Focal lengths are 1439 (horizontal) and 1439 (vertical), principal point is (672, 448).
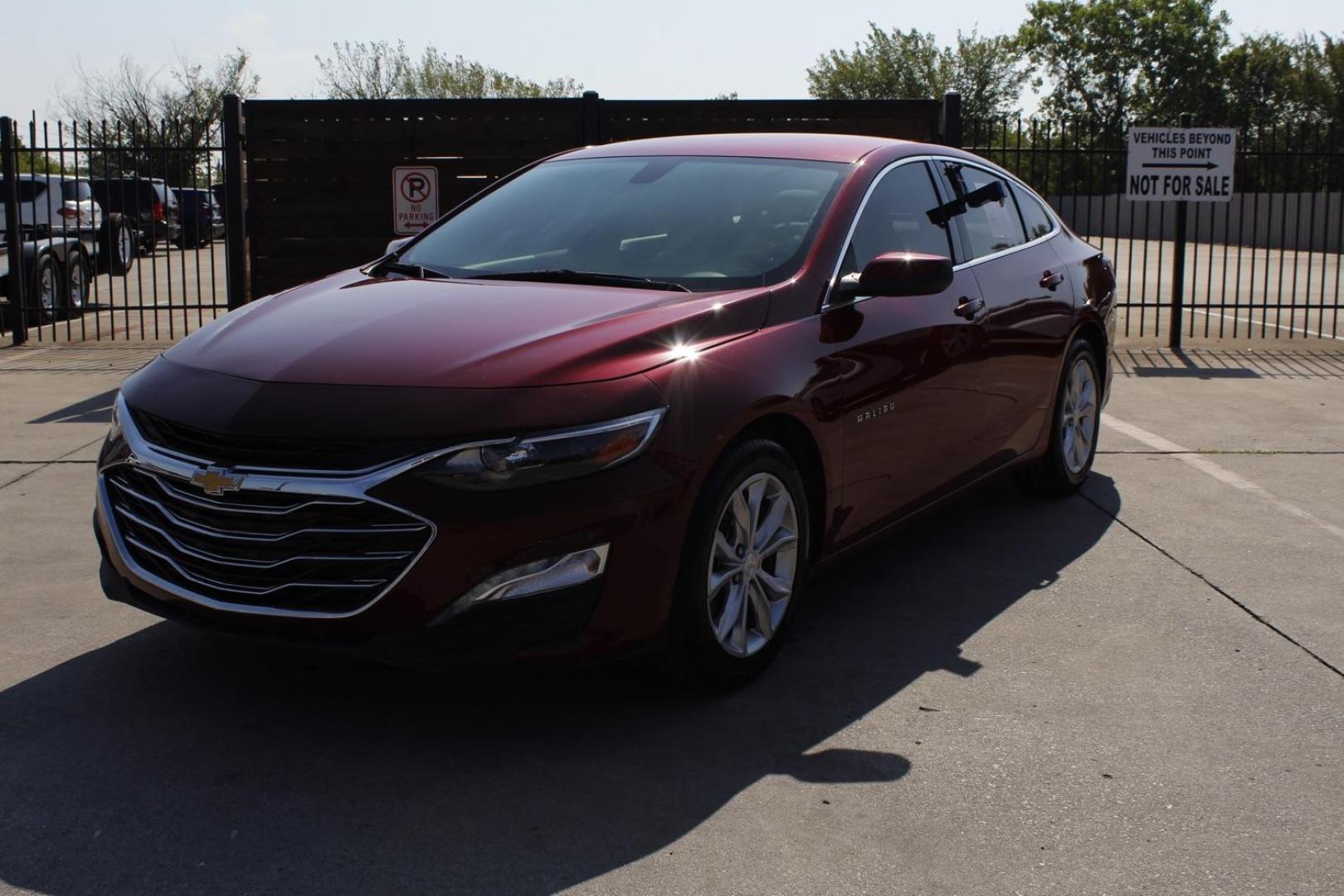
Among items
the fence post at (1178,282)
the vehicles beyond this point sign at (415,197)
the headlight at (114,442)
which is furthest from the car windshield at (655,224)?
the fence post at (1178,282)

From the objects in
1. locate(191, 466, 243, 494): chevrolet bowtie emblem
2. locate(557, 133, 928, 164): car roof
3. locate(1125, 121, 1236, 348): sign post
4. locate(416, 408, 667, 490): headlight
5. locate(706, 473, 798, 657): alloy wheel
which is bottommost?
locate(706, 473, 798, 657): alloy wheel

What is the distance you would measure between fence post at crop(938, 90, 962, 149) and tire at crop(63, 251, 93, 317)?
26.8 ft

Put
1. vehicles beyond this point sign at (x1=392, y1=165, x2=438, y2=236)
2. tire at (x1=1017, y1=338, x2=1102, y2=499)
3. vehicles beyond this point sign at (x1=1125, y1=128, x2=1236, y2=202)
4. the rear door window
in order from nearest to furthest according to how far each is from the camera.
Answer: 1. the rear door window
2. tire at (x1=1017, y1=338, x2=1102, y2=499)
3. vehicles beyond this point sign at (x1=392, y1=165, x2=438, y2=236)
4. vehicles beyond this point sign at (x1=1125, y1=128, x2=1236, y2=202)

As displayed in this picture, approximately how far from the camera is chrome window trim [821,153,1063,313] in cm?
471

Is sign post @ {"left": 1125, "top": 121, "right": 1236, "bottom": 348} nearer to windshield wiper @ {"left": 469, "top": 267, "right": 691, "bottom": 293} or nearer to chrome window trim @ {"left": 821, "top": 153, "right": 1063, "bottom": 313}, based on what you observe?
chrome window trim @ {"left": 821, "top": 153, "right": 1063, "bottom": 313}

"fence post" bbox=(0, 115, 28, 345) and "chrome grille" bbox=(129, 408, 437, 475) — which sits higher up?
"fence post" bbox=(0, 115, 28, 345)

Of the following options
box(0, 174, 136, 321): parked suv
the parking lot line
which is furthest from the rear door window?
box(0, 174, 136, 321): parked suv

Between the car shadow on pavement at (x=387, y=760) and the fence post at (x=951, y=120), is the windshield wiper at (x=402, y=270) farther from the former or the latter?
the fence post at (x=951, y=120)

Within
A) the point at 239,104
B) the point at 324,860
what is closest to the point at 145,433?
the point at 324,860

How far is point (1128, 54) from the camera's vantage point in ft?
256

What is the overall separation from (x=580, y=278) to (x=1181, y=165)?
381 inches

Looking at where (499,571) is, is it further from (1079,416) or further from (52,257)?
(52,257)

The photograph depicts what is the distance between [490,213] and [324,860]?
286 cm

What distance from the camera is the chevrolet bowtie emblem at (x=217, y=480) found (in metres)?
3.64
